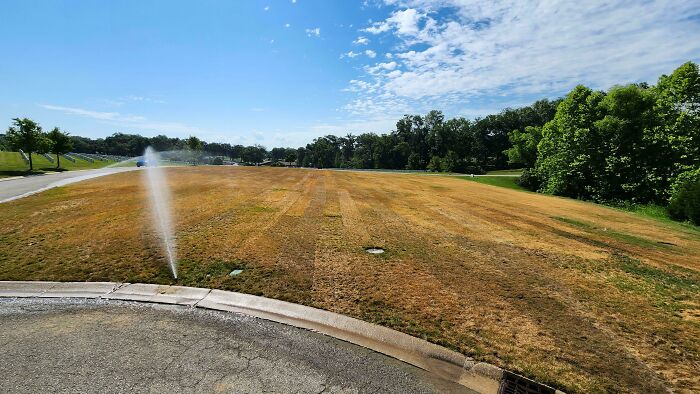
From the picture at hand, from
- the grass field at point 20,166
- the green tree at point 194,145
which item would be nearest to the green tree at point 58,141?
the grass field at point 20,166

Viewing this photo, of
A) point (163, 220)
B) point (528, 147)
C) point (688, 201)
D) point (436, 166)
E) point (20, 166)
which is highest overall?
point (528, 147)

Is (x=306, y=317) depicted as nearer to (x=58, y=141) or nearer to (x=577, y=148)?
(x=577, y=148)

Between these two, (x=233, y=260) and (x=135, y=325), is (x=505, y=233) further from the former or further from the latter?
(x=135, y=325)

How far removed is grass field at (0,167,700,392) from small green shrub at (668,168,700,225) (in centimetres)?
533

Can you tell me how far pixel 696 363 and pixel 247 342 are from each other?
6.37m

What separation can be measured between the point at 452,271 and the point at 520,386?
371 centimetres

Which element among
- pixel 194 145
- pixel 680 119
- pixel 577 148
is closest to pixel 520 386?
pixel 680 119

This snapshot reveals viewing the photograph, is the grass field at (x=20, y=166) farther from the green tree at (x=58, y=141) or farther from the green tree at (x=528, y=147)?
the green tree at (x=528, y=147)

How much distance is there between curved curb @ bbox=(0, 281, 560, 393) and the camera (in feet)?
13.8

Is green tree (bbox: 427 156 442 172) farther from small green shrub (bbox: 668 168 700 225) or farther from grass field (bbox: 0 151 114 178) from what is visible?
grass field (bbox: 0 151 114 178)

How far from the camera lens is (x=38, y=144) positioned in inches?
1356

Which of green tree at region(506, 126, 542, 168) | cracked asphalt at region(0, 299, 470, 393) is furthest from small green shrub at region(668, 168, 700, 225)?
green tree at region(506, 126, 542, 168)

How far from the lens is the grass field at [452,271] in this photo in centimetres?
474

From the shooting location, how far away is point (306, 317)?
5.43 m
